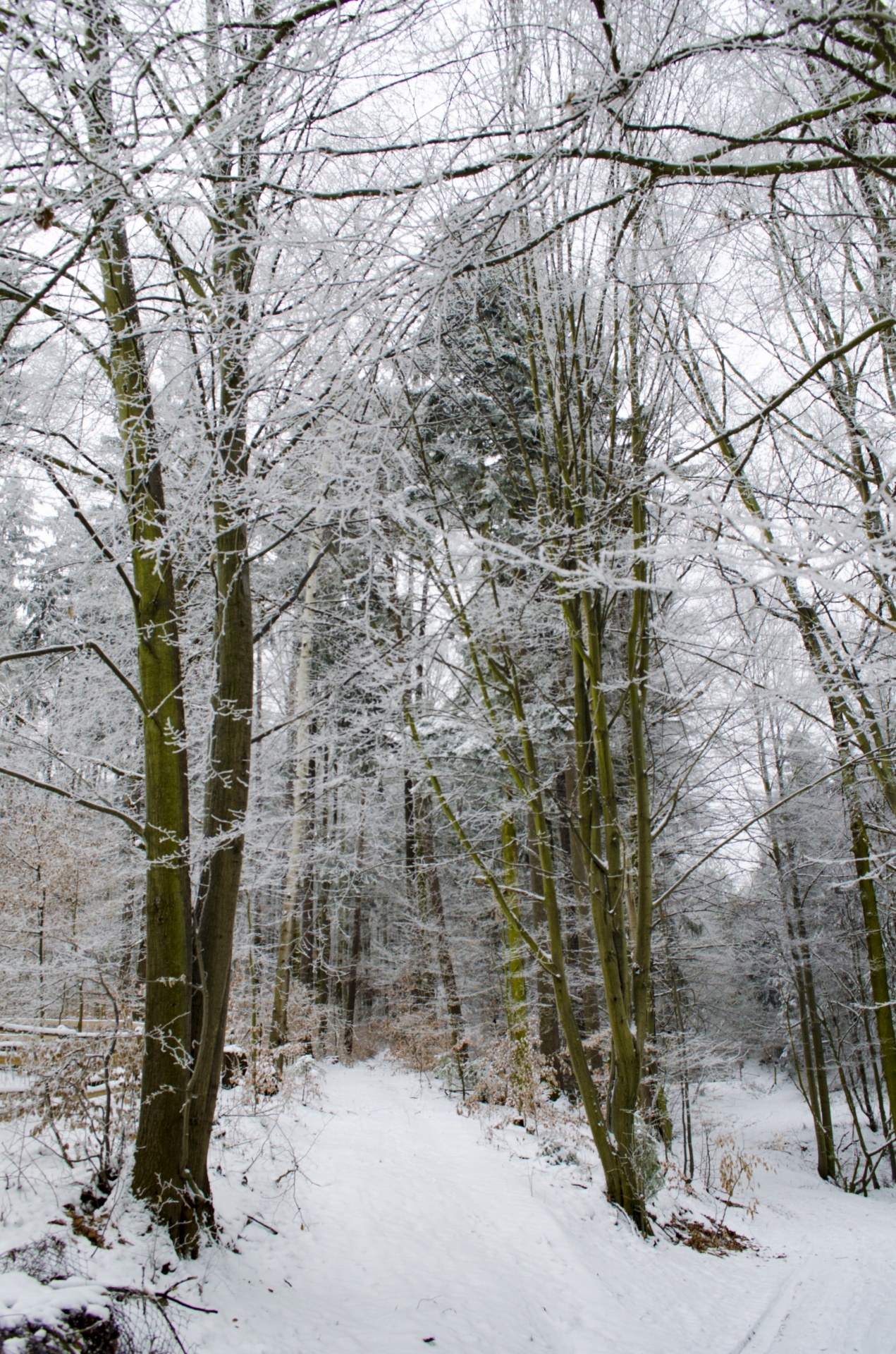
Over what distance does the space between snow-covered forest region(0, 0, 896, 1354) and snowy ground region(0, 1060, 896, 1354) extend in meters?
0.04

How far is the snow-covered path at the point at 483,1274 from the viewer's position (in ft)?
12.0

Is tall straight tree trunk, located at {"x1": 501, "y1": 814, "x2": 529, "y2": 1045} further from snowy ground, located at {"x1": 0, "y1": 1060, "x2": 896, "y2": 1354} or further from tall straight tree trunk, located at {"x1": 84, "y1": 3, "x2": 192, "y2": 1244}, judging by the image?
tall straight tree trunk, located at {"x1": 84, "y1": 3, "x2": 192, "y2": 1244}

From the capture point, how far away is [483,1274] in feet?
15.2

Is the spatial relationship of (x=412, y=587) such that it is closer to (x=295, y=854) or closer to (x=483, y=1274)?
(x=295, y=854)

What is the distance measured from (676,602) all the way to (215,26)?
520cm

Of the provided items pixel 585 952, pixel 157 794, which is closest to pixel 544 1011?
pixel 585 952

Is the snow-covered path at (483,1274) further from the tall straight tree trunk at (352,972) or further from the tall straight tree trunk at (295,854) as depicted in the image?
the tall straight tree trunk at (352,972)

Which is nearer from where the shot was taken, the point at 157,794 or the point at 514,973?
the point at 157,794

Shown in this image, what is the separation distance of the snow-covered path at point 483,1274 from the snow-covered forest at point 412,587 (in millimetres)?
40

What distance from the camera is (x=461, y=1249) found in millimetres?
4934

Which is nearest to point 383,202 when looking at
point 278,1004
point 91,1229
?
point 91,1229

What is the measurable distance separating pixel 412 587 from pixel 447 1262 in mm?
6353

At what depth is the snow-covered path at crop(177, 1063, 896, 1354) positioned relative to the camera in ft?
12.0

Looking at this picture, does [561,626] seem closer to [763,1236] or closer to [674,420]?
[674,420]
